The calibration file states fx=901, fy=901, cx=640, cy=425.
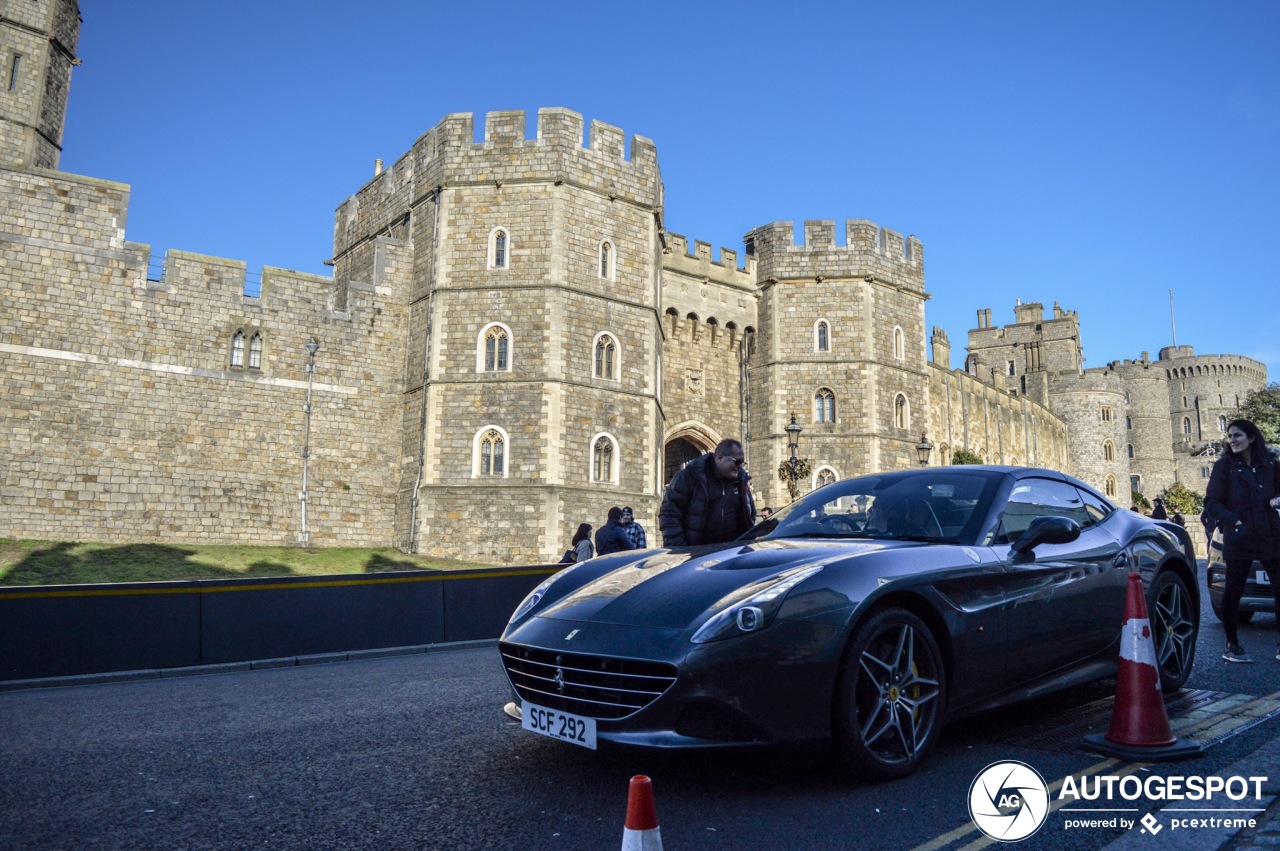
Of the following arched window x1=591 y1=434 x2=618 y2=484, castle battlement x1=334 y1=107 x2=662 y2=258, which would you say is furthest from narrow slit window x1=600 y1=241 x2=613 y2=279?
arched window x1=591 y1=434 x2=618 y2=484

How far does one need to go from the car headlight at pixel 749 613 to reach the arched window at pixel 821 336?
87.7 feet

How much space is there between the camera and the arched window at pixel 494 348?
22.0 meters

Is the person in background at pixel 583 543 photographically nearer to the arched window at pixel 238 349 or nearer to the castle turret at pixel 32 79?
the arched window at pixel 238 349

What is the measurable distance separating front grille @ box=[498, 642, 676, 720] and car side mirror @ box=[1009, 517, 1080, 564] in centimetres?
200

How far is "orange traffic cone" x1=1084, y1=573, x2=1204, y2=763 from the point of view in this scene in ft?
12.3

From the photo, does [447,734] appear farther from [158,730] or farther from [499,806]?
[158,730]

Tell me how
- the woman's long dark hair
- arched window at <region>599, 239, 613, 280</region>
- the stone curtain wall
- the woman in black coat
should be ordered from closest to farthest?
the woman in black coat, the woman's long dark hair, the stone curtain wall, arched window at <region>599, 239, 613, 280</region>

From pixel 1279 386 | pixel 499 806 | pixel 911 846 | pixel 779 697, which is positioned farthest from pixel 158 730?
pixel 1279 386

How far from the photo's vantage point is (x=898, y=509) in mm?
4500

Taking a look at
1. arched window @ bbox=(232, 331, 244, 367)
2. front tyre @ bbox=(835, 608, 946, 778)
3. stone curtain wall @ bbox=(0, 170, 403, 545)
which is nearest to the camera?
front tyre @ bbox=(835, 608, 946, 778)

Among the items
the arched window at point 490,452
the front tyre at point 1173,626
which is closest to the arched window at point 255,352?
the arched window at point 490,452

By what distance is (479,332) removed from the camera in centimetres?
2208

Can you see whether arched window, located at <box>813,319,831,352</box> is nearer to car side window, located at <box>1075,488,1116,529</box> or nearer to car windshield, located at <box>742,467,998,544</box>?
car side window, located at <box>1075,488,1116,529</box>

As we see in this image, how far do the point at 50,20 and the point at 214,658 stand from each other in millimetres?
21759
